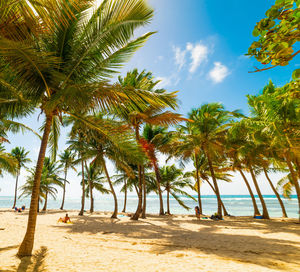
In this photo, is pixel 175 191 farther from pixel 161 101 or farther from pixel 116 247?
pixel 161 101

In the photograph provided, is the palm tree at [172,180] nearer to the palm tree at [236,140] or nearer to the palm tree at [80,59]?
the palm tree at [236,140]

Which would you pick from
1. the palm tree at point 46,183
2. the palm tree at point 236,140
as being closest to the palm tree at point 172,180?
the palm tree at point 236,140

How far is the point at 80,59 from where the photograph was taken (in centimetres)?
451

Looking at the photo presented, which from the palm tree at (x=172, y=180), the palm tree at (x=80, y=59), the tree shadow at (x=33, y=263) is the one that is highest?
the palm tree at (x=80, y=59)

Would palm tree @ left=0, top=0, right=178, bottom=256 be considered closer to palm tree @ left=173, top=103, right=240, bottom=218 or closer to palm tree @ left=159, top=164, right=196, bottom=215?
palm tree @ left=173, top=103, right=240, bottom=218

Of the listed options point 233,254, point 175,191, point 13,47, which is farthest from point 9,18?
point 175,191

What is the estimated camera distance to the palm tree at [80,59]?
386 cm

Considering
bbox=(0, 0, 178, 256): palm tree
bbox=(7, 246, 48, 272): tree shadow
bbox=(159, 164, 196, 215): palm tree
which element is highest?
bbox=(0, 0, 178, 256): palm tree

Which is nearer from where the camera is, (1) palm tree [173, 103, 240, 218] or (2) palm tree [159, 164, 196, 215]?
(1) palm tree [173, 103, 240, 218]

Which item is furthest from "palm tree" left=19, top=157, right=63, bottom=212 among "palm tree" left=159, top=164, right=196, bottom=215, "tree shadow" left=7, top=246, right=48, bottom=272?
"tree shadow" left=7, top=246, right=48, bottom=272

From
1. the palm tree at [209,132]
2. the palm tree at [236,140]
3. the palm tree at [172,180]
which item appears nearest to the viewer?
the palm tree at [236,140]

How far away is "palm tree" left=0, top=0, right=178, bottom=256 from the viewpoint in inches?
152

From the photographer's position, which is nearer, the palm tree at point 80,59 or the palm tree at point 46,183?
the palm tree at point 80,59

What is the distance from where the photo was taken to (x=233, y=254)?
476cm
